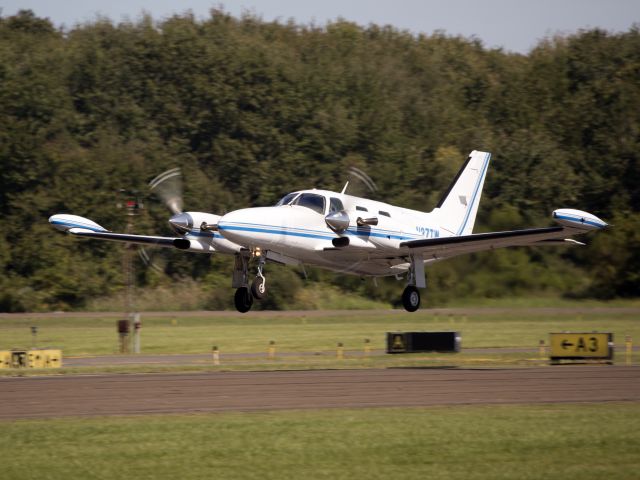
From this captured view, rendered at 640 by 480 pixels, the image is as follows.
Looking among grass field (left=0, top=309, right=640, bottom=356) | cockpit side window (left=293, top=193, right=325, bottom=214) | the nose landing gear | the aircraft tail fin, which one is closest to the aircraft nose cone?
the nose landing gear

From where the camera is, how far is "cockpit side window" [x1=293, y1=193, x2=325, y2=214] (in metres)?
28.0

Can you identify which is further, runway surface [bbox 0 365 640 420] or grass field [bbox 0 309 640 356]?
grass field [bbox 0 309 640 356]

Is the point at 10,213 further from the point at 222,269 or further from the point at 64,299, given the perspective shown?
the point at 222,269

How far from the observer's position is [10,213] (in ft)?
216

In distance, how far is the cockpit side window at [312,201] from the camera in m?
28.0

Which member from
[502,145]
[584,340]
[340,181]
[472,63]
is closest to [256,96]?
[340,181]

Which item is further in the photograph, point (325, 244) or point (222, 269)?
point (222, 269)

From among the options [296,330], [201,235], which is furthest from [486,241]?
[296,330]

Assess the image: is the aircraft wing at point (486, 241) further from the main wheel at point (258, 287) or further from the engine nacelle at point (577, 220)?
the main wheel at point (258, 287)

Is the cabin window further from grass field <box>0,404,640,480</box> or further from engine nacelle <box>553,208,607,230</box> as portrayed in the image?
grass field <box>0,404,640,480</box>

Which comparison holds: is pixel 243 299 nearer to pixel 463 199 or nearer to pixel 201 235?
pixel 201 235

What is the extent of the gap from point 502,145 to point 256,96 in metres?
19.8

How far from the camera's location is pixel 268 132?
76188 mm

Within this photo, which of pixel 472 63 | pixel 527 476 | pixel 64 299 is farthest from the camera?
pixel 472 63
